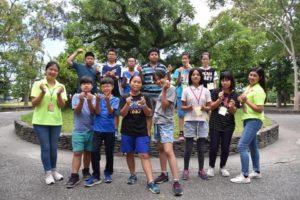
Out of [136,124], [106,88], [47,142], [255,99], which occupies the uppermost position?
[106,88]

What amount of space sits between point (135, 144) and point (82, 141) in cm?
80

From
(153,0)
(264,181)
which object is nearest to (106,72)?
(264,181)

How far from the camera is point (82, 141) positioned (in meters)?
5.37

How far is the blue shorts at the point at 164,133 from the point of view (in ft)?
17.6

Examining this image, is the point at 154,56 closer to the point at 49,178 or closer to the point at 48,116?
the point at 48,116

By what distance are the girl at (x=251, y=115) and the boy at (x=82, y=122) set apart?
90.2 inches

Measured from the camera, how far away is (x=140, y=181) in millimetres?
5469

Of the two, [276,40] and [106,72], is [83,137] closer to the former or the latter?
[106,72]

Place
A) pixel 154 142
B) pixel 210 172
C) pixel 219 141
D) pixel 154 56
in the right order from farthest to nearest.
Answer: pixel 154 142 < pixel 154 56 < pixel 219 141 < pixel 210 172

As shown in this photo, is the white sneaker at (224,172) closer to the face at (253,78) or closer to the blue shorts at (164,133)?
→ the blue shorts at (164,133)

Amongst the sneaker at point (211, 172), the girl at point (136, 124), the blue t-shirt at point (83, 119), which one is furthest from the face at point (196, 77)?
the blue t-shirt at point (83, 119)

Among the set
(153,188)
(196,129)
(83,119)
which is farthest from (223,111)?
(83,119)

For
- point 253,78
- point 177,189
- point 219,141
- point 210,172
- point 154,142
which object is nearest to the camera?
point 177,189

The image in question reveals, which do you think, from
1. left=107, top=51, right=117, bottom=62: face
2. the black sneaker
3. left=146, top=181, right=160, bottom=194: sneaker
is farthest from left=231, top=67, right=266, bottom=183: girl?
left=107, top=51, right=117, bottom=62: face
